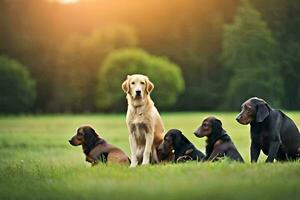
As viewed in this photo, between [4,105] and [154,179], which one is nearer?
[154,179]

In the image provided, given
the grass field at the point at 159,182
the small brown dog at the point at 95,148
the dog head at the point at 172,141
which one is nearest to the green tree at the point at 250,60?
the dog head at the point at 172,141

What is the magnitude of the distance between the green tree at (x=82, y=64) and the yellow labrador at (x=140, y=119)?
38.3m

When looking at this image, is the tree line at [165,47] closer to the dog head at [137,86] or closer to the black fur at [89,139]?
the dog head at [137,86]

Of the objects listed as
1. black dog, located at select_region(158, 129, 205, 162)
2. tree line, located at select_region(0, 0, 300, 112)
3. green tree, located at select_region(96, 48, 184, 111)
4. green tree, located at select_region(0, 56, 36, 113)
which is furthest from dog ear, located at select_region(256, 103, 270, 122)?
green tree, located at select_region(96, 48, 184, 111)

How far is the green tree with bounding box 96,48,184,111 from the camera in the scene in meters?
57.1

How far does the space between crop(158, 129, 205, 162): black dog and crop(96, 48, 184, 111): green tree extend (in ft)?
144

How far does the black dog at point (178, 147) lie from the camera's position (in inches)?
444

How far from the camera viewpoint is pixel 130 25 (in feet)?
194

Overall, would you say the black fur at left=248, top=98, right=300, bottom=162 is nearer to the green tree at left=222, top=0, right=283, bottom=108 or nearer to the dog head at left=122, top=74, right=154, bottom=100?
the dog head at left=122, top=74, right=154, bottom=100

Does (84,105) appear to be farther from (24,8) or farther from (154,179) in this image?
(154,179)

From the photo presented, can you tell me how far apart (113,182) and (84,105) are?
4637 centimetres

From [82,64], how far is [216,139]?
5174 centimetres

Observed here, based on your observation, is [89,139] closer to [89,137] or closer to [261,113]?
[89,137]

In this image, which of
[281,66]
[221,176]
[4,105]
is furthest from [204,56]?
[221,176]
